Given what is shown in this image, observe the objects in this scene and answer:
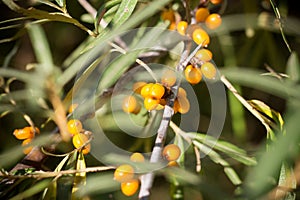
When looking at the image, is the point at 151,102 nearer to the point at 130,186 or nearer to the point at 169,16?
the point at 130,186

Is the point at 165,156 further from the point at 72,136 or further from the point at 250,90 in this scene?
the point at 250,90

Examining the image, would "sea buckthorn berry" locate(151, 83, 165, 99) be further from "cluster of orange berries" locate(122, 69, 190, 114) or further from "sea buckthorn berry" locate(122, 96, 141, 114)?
"sea buckthorn berry" locate(122, 96, 141, 114)

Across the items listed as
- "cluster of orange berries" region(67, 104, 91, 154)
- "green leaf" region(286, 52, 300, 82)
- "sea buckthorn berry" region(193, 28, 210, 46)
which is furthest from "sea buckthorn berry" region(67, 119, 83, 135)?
"green leaf" region(286, 52, 300, 82)

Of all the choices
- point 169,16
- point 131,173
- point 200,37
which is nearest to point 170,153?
point 131,173

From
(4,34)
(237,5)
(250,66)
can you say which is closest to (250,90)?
(250,66)

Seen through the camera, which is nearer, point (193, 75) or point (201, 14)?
point (193, 75)

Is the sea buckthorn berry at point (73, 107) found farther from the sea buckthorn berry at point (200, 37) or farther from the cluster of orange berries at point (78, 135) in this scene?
the sea buckthorn berry at point (200, 37)
